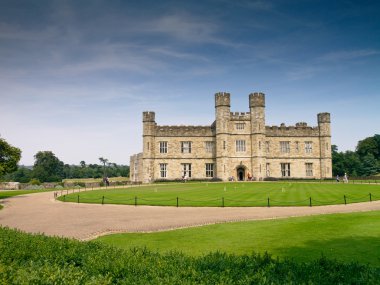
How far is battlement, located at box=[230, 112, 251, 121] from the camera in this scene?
56531mm

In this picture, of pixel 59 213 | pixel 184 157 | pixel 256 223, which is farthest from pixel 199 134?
pixel 256 223

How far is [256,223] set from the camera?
1514 centimetres

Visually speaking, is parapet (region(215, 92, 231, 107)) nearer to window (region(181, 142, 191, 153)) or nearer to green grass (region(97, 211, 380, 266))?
window (region(181, 142, 191, 153))

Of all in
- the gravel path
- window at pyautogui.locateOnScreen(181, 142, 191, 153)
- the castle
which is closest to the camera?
the gravel path

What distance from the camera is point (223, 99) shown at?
55906 millimetres

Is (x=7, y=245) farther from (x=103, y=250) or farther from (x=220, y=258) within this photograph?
(x=220, y=258)

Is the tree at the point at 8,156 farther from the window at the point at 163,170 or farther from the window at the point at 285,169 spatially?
the window at the point at 285,169

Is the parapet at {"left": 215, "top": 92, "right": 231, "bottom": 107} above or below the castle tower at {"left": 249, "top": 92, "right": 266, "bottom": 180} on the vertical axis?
above

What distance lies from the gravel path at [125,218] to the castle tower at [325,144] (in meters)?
39.0

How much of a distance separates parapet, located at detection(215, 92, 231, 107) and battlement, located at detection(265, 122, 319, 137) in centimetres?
902

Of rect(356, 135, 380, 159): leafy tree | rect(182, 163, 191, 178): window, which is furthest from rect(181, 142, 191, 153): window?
rect(356, 135, 380, 159): leafy tree

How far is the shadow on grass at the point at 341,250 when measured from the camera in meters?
9.26

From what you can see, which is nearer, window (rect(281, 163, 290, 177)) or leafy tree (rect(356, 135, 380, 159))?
window (rect(281, 163, 290, 177))

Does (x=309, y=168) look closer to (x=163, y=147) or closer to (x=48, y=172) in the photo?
(x=163, y=147)
